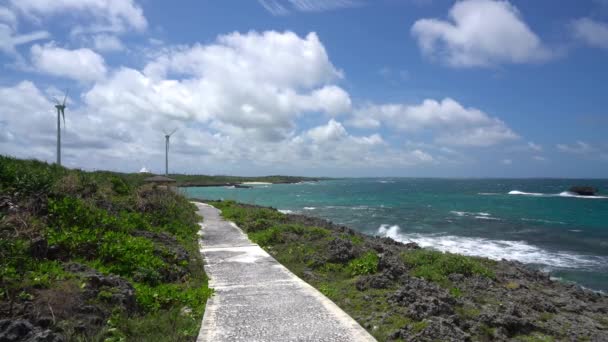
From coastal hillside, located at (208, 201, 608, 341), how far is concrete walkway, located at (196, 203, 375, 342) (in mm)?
523

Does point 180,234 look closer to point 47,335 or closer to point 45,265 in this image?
point 45,265

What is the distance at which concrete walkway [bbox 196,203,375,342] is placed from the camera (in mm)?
5242

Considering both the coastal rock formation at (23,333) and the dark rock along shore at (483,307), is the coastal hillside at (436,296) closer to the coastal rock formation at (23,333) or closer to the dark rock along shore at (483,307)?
the dark rock along shore at (483,307)

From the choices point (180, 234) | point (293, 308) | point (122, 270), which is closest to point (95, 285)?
point (122, 270)

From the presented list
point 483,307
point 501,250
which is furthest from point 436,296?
point 501,250

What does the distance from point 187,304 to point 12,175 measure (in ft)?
22.1

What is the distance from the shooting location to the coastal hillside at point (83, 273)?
506 centimetres

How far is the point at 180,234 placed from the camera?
12.8 meters

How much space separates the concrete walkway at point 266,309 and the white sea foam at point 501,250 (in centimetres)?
1363

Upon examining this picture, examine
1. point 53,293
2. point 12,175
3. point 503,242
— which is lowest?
point 503,242

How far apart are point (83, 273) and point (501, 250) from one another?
19.9 meters

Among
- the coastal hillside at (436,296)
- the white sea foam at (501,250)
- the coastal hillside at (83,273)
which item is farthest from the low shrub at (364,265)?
the white sea foam at (501,250)

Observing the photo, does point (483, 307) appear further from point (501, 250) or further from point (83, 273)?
point (501, 250)

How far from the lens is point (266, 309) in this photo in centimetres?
619
